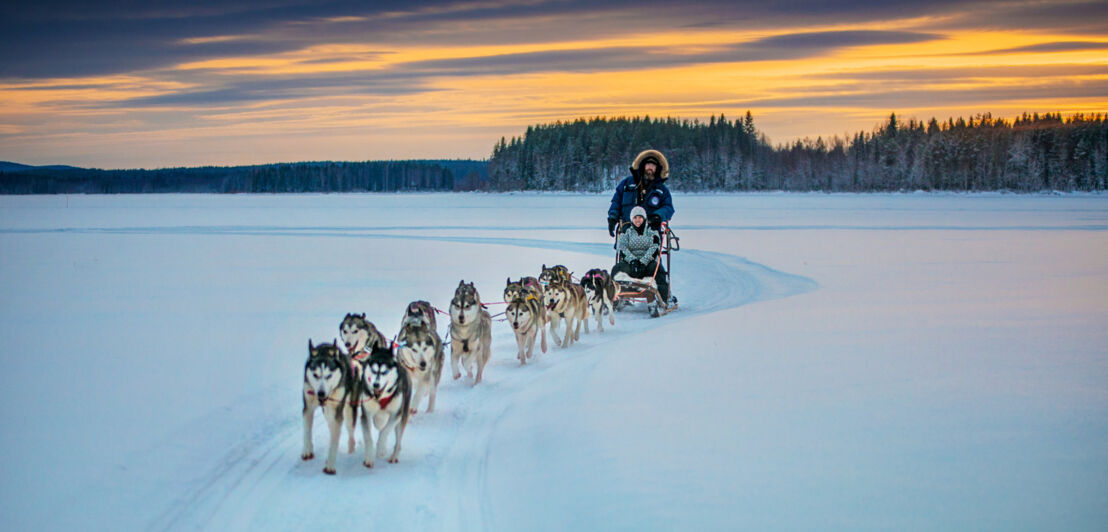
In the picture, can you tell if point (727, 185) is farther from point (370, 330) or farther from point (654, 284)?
point (370, 330)

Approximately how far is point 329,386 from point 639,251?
689 cm

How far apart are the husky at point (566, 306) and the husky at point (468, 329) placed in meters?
1.38

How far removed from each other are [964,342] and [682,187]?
83.0 m

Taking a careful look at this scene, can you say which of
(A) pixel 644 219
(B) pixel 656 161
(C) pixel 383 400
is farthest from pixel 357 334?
(B) pixel 656 161

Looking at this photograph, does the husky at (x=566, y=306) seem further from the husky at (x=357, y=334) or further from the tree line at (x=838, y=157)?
the tree line at (x=838, y=157)

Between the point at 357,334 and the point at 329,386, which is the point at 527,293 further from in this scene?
the point at 329,386

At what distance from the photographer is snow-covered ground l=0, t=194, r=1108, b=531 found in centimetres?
366

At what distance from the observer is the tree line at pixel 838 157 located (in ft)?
269

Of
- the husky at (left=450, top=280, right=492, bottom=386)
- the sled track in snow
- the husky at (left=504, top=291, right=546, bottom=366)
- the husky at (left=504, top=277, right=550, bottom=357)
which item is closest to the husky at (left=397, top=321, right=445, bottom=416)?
the sled track in snow

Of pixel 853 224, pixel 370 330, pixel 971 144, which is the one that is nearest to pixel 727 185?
pixel 971 144

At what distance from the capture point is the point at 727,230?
25641mm

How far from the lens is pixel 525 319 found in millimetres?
6871

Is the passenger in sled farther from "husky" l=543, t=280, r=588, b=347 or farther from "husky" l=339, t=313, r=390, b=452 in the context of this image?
"husky" l=339, t=313, r=390, b=452

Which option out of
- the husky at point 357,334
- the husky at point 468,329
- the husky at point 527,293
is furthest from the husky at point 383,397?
the husky at point 527,293
